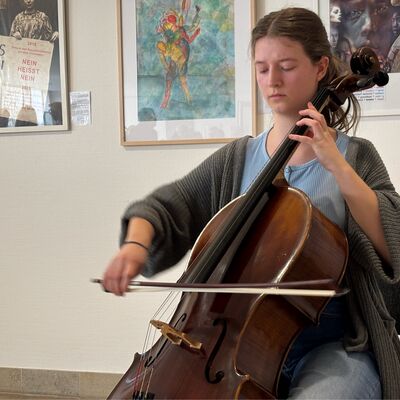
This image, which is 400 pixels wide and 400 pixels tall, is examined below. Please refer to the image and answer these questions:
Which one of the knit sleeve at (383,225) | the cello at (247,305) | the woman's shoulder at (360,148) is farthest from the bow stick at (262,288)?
the woman's shoulder at (360,148)

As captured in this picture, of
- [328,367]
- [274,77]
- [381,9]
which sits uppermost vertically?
[381,9]

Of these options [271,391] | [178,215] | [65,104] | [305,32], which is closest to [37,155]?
[65,104]

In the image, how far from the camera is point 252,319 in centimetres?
100

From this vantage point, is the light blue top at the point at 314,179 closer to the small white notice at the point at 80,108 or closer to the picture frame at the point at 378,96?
the picture frame at the point at 378,96

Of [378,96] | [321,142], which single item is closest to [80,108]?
[378,96]

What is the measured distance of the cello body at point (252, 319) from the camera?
960mm

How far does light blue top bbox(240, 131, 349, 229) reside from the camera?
3.84 feet

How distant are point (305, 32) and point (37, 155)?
1.47 meters

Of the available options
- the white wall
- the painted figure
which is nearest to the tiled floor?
the white wall

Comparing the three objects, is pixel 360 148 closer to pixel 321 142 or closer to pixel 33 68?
pixel 321 142

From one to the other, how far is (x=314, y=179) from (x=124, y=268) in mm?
401

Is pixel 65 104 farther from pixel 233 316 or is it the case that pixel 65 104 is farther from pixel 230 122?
pixel 233 316

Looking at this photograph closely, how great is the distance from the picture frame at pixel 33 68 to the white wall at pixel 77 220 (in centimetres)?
4

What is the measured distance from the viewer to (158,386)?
0.98 metres
